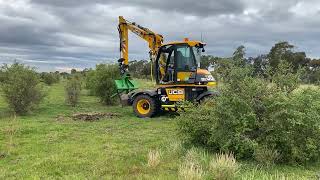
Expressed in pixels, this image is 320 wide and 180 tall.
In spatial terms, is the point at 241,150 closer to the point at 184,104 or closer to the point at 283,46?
the point at 184,104

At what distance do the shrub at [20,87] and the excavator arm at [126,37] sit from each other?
4.19 m

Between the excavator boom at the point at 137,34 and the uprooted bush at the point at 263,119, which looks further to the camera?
the excavator boom at the point at 137,34

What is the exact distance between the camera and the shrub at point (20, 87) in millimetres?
19469

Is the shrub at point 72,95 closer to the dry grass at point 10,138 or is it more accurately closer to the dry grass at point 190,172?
the dry grass at point 10,138

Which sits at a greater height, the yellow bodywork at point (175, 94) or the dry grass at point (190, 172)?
the yellow bodywork at point (175, 94)

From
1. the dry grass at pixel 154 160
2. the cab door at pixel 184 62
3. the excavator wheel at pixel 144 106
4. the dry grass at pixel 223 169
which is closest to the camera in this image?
the dry grass at pixel 223 169

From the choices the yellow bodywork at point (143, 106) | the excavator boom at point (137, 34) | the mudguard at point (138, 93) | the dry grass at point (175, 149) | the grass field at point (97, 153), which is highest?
the excavator boom at point (137, 34)

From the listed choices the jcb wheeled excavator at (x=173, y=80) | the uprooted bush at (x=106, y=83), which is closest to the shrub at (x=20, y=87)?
the jcb wheeled excavator at (x=173, y=80)

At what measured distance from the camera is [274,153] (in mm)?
9508

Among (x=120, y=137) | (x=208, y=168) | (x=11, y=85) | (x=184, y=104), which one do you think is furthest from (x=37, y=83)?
(x=208, y=168)

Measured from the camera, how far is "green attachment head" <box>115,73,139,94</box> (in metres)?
21.2

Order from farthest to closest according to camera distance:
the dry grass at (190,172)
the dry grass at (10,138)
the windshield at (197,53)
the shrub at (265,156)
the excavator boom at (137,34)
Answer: the excavator boom at (137,34), the windshield at (197,53), the dry grass at (10,138), the shrub at (265,156), the dry grass at (190,172)

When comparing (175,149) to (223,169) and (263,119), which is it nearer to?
(263,119)

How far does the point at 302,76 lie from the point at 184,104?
10.3 feet
